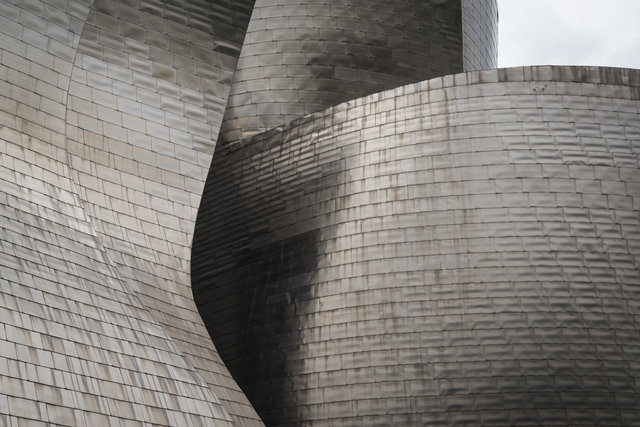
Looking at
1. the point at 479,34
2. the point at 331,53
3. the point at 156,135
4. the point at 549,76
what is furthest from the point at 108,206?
the point at 479,34

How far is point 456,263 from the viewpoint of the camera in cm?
1719

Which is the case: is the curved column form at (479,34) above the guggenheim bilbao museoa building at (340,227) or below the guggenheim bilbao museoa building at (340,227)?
above

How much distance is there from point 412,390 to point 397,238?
2762 millimetres

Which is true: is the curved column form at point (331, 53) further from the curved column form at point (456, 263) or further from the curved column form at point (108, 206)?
the curved column form at point (108, 206)

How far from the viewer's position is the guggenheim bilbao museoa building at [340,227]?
1470 centimetres

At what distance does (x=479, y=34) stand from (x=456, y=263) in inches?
438

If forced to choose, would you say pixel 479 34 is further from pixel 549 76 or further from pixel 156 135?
pixel 156 135

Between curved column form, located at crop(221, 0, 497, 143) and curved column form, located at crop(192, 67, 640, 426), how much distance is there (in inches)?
138

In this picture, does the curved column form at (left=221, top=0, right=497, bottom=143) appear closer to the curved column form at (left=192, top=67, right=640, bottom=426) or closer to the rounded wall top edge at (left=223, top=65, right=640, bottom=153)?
the curved column form at (left=192, top=67, right=640, bottom=426)

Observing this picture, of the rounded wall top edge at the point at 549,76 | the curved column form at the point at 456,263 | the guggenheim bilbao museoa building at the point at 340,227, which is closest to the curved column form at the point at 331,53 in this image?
the guggenheim bilbao museoa building at the point at 340,227

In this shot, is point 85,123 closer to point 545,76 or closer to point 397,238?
point 397,238

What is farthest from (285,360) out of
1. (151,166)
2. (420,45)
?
(420,45)

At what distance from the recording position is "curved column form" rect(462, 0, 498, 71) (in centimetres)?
2545

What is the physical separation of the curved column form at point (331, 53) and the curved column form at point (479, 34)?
601 millimetres
